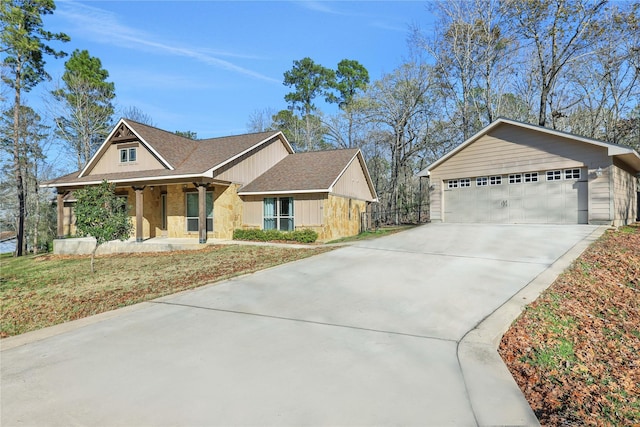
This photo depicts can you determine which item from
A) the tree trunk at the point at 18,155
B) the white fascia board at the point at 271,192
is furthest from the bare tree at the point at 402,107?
the tree trunk at the point at 18,155

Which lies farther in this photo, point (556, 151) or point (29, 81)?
point (29, 81)

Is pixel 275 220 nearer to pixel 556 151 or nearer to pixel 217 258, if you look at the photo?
pixel 217 258

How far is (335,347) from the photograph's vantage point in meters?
4.23

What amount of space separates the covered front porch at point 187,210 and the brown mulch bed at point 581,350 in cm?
1378

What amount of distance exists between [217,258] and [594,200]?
48.6 feet

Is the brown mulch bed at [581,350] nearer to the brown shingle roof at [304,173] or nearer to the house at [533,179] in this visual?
the house at [533,179]

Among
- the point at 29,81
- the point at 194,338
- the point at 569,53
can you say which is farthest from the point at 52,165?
the point at 569,53

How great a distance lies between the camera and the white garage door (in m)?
14.7

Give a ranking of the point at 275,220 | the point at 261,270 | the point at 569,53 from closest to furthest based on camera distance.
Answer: the point at 261,270
the point at 275,220
the point at 569,53

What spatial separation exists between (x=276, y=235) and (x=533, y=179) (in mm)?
11919

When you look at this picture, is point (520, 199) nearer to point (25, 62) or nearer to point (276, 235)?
A: point (276, 235)

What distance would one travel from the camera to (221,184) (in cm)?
1725

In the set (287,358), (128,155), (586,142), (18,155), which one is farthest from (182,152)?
(586,142)

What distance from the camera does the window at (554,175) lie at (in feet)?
49.5
